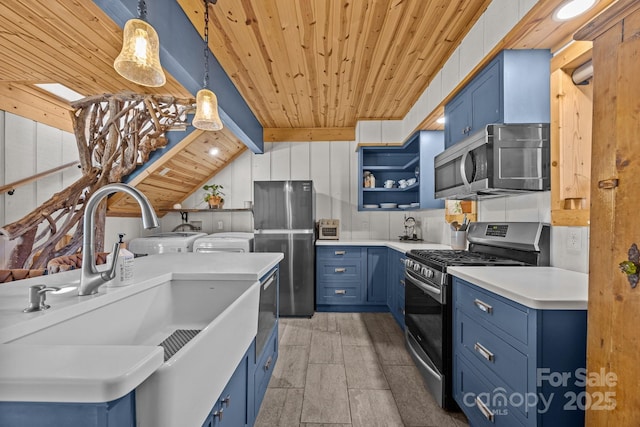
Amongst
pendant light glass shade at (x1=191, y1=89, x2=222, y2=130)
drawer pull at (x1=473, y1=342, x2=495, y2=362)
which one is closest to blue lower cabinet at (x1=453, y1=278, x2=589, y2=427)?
drawer pull at (x1=473, y1=342, x2=495, y2=362)

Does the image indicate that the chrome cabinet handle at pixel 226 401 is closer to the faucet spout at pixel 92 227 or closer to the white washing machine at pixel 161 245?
the faucet spout at pixel 92 227

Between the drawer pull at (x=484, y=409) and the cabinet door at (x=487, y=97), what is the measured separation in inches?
62.3

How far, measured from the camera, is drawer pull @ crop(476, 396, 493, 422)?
1.39m

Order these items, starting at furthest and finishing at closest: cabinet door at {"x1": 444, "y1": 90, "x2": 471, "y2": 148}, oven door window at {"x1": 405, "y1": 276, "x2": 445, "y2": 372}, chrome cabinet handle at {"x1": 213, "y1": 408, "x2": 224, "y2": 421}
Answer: cabinet door at {"x1": 444, "y1": 90, "x2": 471, "y2": 148}, oven door window at {"x1": 405, "y1": 276, "x2": 445, "y2": 372}, chrome cabinet handle at {"x1": 213, "y1": 408, "x2": 224, "y2": 421}

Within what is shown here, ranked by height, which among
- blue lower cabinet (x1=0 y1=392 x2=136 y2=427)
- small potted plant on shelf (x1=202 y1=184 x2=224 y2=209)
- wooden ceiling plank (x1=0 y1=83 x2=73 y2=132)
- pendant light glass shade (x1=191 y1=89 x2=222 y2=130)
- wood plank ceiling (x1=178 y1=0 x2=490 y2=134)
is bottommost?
blue lower cabinet (x1=0 y1=392 x2=136 y2=427)

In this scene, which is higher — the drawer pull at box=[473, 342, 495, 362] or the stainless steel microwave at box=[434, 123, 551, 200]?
the stainless steel microwave at box=[434, 123, 551, 200]

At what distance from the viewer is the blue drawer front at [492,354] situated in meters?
1.21

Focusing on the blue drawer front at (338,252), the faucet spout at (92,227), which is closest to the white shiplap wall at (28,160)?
the faucet spout at (92,227)

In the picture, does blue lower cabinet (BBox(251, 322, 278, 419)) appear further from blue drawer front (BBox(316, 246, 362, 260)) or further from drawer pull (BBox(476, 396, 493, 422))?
blue drawer front (BBox(316, 246, 362, 260))

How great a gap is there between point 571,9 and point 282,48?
5.97ft

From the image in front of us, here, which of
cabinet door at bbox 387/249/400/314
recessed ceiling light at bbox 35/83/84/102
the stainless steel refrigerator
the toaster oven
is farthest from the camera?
the toaster oven

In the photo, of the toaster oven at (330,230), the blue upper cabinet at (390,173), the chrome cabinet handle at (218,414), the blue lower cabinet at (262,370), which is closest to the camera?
the chrome cabinet handle at (218,414)

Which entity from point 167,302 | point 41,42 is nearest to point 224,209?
A: point 41,42

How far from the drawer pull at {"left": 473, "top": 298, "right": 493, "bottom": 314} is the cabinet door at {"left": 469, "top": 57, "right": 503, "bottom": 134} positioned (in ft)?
3.60
